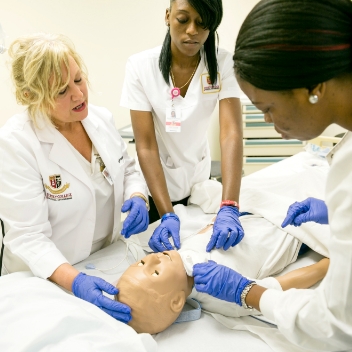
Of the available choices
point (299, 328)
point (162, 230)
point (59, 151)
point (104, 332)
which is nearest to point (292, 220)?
point (162, 230)

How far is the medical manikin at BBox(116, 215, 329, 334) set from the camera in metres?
1.33

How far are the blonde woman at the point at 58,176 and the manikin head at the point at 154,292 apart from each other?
0.05 meters

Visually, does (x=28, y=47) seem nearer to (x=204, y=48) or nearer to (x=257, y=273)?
(x=204, y=48)

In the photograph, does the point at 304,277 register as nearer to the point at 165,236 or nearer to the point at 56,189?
the point at 165,236

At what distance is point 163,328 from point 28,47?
112 cm

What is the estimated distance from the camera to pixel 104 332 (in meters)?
1.12

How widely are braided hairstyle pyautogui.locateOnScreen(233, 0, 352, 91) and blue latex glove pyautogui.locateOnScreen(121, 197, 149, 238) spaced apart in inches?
38.5

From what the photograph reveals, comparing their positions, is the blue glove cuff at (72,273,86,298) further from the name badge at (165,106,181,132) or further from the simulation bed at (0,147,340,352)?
the name badge at (165,106,181,132)

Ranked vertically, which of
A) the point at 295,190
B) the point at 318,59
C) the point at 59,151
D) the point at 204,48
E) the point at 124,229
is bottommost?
the point at 295,190

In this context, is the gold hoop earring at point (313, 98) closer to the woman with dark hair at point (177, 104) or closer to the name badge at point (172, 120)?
the woman with dark hair at point (177, 104)

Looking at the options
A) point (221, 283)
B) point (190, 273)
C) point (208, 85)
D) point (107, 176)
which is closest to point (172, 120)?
point (208, 85)

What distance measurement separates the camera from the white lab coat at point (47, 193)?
1430 millimetres

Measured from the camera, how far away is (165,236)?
166cm

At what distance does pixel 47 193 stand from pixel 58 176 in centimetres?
8
